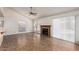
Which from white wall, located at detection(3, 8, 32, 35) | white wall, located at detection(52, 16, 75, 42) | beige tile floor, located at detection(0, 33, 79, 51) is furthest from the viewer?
white wall, located at detection(3, 8, 32, 35)

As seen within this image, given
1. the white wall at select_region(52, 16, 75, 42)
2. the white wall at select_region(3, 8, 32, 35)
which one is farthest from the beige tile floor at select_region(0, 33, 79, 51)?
the white wall at select_region(3, 8, 32, 35)

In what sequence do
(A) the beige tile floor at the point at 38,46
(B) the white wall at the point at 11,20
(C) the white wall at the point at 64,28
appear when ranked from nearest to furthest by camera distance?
(A) the beige tile floor at the point at 38,46, (C) the white wall at the point at 64,28, (B) the white wall at the point at 11,20

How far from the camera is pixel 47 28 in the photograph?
8766 mm

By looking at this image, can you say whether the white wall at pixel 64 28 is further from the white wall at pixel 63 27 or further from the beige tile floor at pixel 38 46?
the beige tile floor at pixel 38 46

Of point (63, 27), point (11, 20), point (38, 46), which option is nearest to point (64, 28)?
point (63, 27)

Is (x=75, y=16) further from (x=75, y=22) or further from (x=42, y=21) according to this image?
(x=42, y=21)

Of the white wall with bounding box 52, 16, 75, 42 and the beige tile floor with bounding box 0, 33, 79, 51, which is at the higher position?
the white wall with bounding box 52, 16, 75, 42

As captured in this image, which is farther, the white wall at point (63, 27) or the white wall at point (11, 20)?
the white wall at point (11, 20)

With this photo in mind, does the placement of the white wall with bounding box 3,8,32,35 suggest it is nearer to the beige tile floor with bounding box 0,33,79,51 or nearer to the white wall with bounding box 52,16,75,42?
the beige tile floor with bounding box 0,33,79,51

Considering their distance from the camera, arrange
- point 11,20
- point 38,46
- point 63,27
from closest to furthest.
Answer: point 38,46, point 63,27, point 11,20

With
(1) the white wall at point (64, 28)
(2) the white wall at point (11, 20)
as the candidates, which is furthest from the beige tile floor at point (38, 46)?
(2) the white wall at point (11, 20)

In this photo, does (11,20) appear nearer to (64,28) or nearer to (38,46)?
(64,28)
